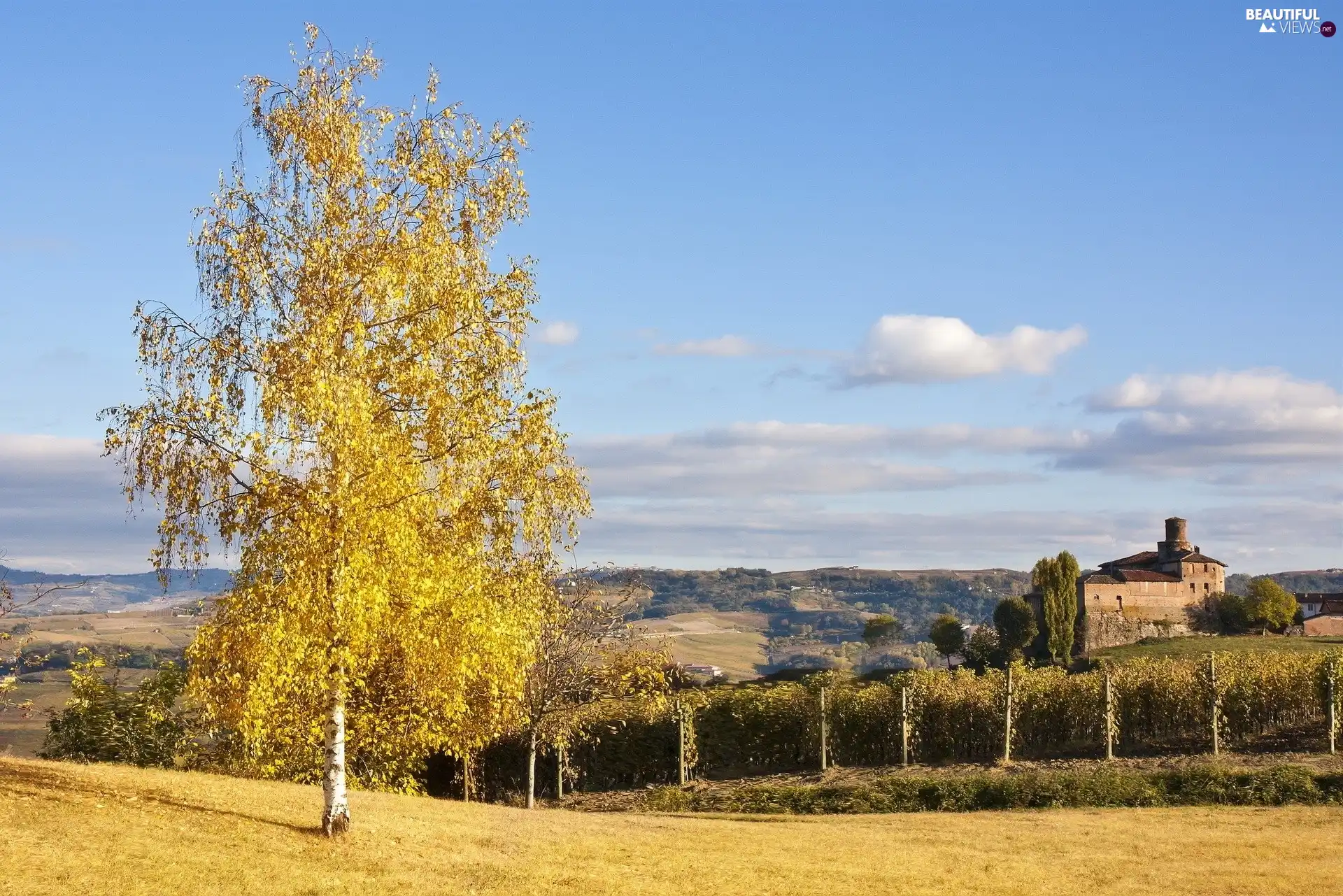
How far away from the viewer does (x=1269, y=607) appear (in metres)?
82.7

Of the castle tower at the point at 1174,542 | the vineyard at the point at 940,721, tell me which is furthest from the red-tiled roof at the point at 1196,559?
the vineyard at the point at 940,721

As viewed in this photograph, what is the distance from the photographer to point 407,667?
Result: 53.8 feet

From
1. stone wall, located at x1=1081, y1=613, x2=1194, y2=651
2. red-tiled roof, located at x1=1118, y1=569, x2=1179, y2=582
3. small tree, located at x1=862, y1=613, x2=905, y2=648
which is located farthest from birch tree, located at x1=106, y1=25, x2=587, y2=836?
small tree, located at x1=862, y1=613, x2=905, y2=648

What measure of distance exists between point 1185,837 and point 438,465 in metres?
13.7

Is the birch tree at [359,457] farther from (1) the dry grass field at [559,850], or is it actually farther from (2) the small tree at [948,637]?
(2) the small tree at [948,637]

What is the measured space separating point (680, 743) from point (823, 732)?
393 centimetres

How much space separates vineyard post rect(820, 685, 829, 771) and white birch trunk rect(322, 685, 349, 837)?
1901 centimetres

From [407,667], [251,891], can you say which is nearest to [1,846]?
[251,891]

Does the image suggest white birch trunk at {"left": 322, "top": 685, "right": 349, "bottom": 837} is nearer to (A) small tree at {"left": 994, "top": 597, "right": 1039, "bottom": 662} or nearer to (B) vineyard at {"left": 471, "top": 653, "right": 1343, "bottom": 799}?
(B) vineyard at {"left": 471, "top": 653, "right": 1343, "bottom": 799}

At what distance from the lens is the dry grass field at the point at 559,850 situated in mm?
14320

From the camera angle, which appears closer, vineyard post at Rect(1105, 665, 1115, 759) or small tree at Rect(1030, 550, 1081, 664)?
vineyard post at Rect(1105, 665, 1115, 759)

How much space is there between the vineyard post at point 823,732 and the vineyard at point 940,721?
145mm

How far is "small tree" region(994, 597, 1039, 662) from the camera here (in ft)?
263

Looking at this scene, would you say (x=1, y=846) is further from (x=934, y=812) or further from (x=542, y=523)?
(x=934, y=812)
